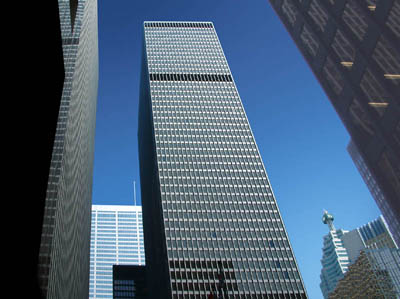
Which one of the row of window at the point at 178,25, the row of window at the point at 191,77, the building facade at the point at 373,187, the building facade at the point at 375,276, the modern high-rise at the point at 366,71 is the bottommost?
the modern high-rise at the point at 366,71

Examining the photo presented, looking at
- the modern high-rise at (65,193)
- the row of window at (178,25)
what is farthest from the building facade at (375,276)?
the row of window at (178,25)

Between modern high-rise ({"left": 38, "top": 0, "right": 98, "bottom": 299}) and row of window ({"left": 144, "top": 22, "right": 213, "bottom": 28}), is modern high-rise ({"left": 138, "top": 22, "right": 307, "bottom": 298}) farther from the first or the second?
modern high-rise ({"left": 38, "top": 0, "right": 98, "bottom": 299})

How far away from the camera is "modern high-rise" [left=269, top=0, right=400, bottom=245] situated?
73.4ft

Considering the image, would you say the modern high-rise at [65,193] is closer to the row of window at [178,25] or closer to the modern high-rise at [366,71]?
the modern high-rise at [366,71]

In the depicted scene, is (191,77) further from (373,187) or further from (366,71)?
(366,71)

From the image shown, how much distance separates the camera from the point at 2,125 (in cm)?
1458

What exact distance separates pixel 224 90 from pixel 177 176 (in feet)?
162

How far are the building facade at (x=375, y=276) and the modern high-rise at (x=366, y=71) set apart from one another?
131182mm

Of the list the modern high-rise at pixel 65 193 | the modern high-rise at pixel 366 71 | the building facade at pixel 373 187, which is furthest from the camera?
the building facade at pixel 373 187

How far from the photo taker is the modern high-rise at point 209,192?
361 ft

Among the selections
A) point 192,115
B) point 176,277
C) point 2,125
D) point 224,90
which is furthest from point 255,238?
point 2,125

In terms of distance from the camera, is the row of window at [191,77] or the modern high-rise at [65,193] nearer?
the modern high-rise at [65,193]

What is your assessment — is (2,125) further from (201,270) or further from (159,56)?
(159,56)

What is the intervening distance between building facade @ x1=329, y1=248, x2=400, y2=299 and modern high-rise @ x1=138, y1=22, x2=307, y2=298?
152ft
